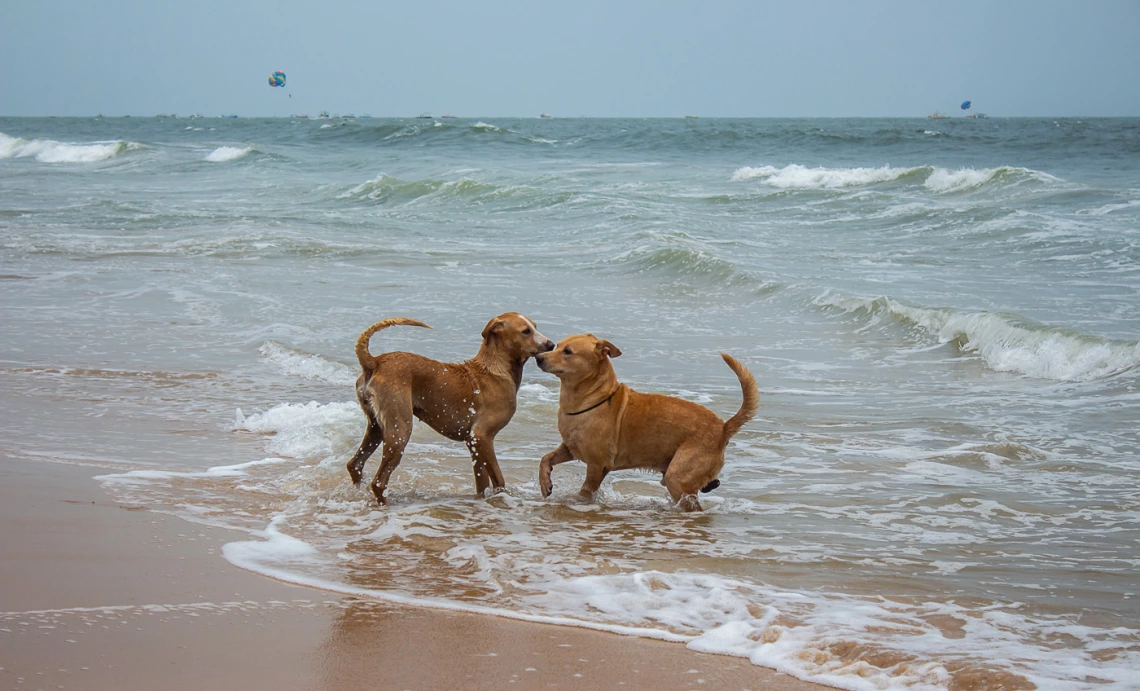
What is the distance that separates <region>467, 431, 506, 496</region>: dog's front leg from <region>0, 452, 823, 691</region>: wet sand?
1.87 meters

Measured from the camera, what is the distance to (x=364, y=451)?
684 cm

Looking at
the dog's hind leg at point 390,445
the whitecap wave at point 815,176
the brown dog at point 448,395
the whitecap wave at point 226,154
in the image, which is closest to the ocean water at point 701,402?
the dog's hind leg at point 390,445

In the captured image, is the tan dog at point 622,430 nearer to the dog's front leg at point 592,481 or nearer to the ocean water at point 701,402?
the dog's front leg at point 592,481

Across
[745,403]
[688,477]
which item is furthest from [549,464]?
[745,403]

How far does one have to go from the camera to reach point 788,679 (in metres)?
4.04

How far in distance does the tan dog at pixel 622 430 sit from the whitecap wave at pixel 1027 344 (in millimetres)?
5333

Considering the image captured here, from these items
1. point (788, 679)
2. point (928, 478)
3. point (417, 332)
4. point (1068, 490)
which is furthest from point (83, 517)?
point (417, 332)

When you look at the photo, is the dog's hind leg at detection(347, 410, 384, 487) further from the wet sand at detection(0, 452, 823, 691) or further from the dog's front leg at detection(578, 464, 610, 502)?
the wet sand at detection(0, 452, 823, 691)

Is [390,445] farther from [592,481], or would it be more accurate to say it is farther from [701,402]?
[701,402]

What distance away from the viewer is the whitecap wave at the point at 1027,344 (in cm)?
1045

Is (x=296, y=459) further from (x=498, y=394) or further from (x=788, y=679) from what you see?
(x=788, y=679)

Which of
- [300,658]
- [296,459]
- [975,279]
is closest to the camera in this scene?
[300,658]

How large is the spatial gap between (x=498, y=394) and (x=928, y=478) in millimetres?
2802

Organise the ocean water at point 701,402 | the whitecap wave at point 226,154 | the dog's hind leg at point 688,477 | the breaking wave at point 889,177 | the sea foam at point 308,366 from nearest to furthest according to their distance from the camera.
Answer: the ocean water at point 701,402, the dog's hind leg at point 688,477, the sea foam at point 308,366, the breaking wave at point 889,177, the whitecap wave at point 226,154
